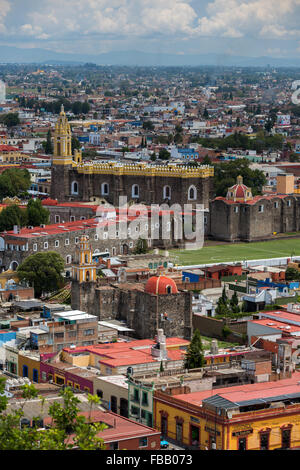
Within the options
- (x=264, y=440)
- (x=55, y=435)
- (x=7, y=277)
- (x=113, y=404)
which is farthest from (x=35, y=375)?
(x=7, y=277)

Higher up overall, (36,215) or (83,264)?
(83,264)

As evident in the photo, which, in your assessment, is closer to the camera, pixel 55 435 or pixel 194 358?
pixel 55 435

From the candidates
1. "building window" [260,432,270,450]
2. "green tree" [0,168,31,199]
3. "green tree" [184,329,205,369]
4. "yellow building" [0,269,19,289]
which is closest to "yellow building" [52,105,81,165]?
"green tree" [0,168,31,199]

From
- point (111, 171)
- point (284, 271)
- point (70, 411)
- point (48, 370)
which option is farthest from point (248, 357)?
point (111, 171)

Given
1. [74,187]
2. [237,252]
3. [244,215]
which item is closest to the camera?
[237,252]

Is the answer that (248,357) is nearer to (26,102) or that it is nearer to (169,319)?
(169,319)

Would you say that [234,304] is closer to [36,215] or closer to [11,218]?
[11,218]

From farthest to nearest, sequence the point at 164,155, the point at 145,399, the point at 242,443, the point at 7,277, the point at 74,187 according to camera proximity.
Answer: the point at 164,155 < the point at 74,187 < the point at 7,277 < the point at 145,399 < the point at 242,443

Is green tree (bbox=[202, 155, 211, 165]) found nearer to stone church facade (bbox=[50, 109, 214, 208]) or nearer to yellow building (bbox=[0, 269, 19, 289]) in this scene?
stone church facade (bbox=[50, 109, 214, 208])
